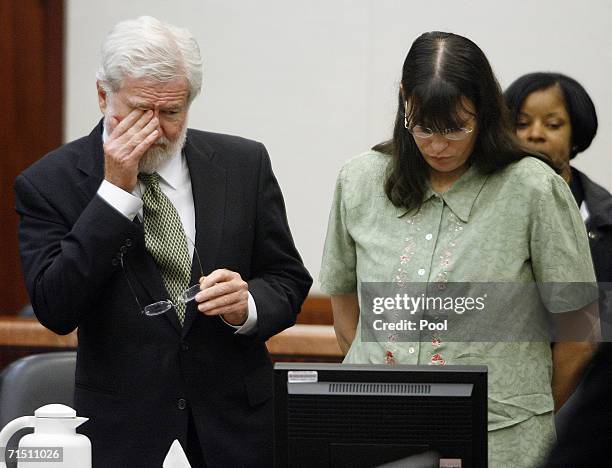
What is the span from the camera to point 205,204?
8.27 feet

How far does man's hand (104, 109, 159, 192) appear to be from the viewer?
7.80ft

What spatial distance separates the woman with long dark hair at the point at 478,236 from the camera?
238 cm

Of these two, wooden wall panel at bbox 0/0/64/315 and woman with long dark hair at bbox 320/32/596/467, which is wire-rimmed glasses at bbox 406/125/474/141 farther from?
wooden wall panel at bbox 0/0/64/315

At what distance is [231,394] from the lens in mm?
2494

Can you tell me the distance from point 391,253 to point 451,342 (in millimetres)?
232

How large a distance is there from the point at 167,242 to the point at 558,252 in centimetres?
82

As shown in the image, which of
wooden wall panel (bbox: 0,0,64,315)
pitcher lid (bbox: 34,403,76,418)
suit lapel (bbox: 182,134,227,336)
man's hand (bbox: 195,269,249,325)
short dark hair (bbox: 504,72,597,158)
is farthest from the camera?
wooden wall panel (bbox: 0,0,64,315)

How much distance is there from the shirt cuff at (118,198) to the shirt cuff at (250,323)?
31 cm

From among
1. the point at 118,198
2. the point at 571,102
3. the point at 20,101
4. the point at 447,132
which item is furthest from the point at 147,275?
the point at 20,101

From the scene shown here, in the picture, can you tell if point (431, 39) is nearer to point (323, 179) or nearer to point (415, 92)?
point (415, 92)

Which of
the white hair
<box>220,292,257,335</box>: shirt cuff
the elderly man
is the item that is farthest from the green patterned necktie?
the white hair

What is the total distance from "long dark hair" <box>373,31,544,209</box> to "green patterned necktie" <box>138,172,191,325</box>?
1.56ft

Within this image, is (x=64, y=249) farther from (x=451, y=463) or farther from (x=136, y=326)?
(x=451, y=463)

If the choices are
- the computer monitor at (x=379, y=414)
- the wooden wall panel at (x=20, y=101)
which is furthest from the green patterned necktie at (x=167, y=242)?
the wooden wall panel at (x=20, y=101)
